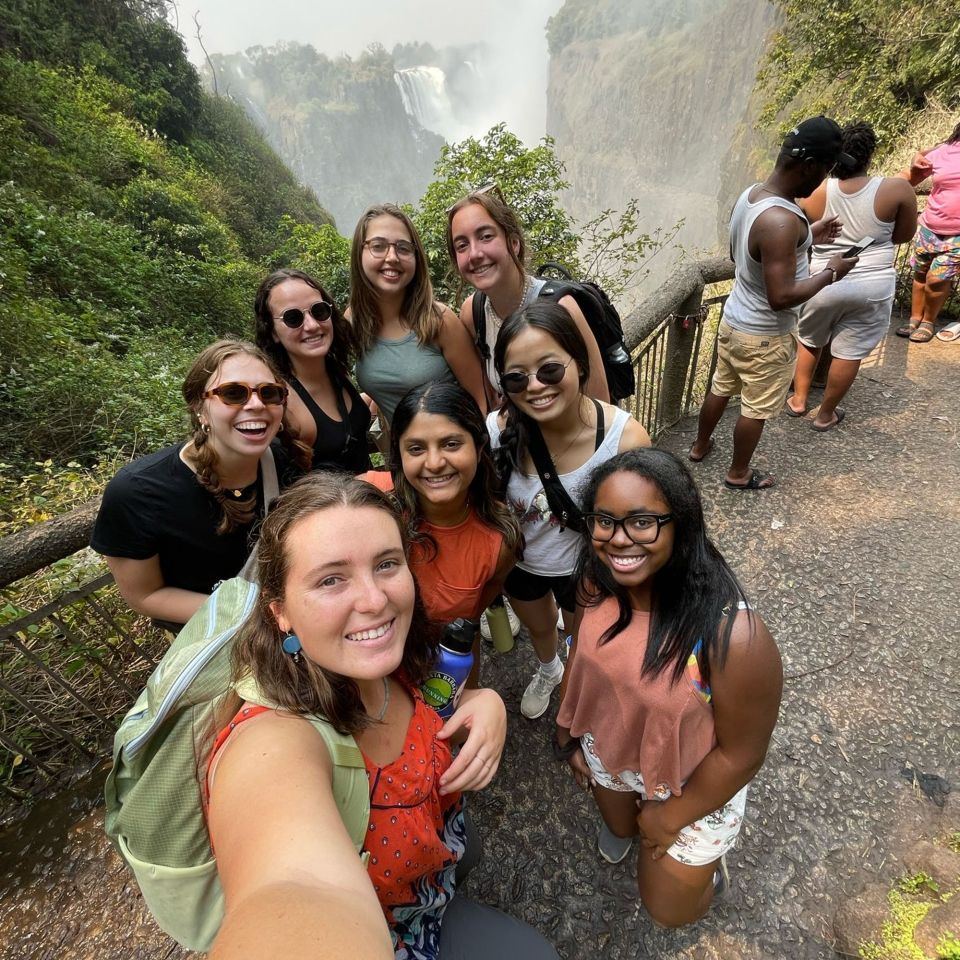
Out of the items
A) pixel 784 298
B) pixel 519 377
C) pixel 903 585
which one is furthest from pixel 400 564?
pixel 903 585

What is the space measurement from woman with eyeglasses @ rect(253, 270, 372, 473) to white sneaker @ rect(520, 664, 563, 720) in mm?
1490

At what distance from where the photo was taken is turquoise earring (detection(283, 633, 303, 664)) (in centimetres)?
123

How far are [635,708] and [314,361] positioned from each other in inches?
81.9

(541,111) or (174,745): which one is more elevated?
(541,111)

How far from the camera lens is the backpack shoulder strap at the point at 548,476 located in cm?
201

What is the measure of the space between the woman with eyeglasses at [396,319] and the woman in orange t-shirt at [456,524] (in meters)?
0.68

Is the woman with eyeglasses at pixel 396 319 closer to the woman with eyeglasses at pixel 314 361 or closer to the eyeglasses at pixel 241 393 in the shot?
the woman with eyeglasses at pixel 314 361

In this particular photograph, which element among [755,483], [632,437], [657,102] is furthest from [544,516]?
[657,102]

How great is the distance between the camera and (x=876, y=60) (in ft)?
38.2

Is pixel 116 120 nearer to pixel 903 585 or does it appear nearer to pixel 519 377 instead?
pixel 519 377

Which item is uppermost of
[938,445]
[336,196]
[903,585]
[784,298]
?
[336,196]

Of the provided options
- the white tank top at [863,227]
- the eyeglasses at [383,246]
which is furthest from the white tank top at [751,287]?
the eyeglasses at [383,246]

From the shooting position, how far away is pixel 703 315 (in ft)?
13.1

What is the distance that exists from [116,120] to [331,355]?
18.7 metres
